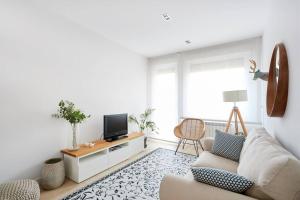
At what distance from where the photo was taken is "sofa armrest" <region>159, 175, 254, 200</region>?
1.02 metres

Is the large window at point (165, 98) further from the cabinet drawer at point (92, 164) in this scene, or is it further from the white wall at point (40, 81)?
the cabinet drawer at point (92, 164)

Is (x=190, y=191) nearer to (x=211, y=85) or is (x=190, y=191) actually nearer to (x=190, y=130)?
(x=190, y=130)

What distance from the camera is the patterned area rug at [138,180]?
2.04 meters

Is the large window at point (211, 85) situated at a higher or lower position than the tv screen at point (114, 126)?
higher

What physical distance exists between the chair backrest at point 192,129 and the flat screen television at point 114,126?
140 cm

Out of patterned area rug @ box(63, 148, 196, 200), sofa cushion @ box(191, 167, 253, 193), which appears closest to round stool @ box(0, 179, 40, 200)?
patterned area rug @ box(63, 148, 196, 200)

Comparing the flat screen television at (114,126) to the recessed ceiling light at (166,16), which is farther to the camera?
the flat screen television at (114,126)

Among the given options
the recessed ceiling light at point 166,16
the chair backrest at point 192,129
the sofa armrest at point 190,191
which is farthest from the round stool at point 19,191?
the recessed ceiling light at point 166,16

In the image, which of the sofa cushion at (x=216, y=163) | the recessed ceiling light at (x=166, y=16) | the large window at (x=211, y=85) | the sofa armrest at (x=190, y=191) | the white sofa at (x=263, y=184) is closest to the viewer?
the white sofa at (x=263, y=184)

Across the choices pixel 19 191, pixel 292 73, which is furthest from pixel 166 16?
pixel 19 191

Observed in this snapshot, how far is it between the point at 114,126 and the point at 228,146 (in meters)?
2.15

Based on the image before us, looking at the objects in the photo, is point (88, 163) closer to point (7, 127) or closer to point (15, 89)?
point (7, 127)

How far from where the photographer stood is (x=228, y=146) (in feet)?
7.01

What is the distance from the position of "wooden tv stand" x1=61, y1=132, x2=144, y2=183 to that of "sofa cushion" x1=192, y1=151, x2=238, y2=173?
164 centimetres
